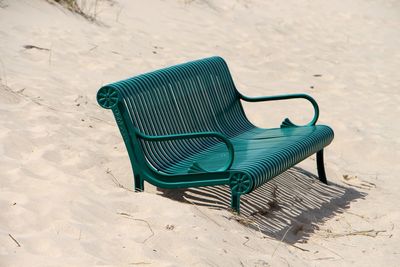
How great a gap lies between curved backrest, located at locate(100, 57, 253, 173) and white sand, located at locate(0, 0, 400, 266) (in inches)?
14.1

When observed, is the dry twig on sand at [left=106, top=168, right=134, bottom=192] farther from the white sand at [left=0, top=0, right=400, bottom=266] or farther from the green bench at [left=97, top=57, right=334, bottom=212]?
the green bench at [left=97, top=57, right=334, bottom=212]

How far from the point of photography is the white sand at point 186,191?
4688 mm

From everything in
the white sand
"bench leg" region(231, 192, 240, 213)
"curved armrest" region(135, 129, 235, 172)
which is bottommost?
the white sand

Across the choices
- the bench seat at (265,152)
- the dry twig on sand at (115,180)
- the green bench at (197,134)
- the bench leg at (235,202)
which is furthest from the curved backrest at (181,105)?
the bench leg at (235,202)

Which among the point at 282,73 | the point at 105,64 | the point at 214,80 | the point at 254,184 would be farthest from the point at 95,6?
the point at 254,184

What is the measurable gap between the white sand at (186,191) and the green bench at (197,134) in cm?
27

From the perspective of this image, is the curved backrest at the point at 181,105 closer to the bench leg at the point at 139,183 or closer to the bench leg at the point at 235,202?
the bench leg at the point at 139,183

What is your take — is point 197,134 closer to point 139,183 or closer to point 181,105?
point 139,183

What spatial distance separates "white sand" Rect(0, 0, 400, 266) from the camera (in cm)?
469

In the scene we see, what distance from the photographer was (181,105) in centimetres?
628

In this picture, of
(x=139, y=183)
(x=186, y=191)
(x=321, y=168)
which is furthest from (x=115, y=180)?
(x=321, y=168)

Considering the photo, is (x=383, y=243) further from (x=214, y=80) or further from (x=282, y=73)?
(x=282, y=73)

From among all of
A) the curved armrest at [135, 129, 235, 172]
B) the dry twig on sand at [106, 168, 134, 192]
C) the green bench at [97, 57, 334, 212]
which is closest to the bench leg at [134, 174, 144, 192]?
the green bench at [97, 57, 334, 212]

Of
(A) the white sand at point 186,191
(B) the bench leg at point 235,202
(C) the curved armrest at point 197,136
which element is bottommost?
(A) the white sand at point 186,191
